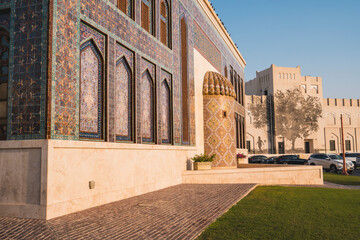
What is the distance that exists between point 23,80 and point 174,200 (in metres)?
4.30

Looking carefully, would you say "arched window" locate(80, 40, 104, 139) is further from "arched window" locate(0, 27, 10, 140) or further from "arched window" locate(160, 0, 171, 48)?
"arched window" locate(160, 0, 171, 48)

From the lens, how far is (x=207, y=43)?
17516mm

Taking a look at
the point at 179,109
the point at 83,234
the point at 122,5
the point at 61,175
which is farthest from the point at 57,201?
the point at 179,109

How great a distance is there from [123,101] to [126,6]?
2822 millimetres

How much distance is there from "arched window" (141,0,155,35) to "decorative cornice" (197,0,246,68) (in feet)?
18.9

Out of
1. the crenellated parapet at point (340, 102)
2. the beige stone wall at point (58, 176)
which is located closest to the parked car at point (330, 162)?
the beige stone wall at point (58, 176)

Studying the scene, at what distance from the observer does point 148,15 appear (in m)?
10.9

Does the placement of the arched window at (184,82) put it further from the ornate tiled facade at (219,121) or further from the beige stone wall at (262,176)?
the ornate tiled facade at (219,121)

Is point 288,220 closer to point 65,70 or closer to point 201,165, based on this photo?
point 65,70

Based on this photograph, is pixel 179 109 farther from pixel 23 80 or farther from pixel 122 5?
pixel 23 80

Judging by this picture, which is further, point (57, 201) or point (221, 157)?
point (221, 157)

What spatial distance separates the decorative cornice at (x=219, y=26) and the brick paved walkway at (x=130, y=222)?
12143 millimetres

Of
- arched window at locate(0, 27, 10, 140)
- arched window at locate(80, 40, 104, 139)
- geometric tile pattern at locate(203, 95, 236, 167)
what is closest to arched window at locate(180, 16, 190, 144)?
geometric tile pattern at locate(203, 95, 236, 167)

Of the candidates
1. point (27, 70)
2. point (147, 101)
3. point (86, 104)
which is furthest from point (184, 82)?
point (27, 70)
